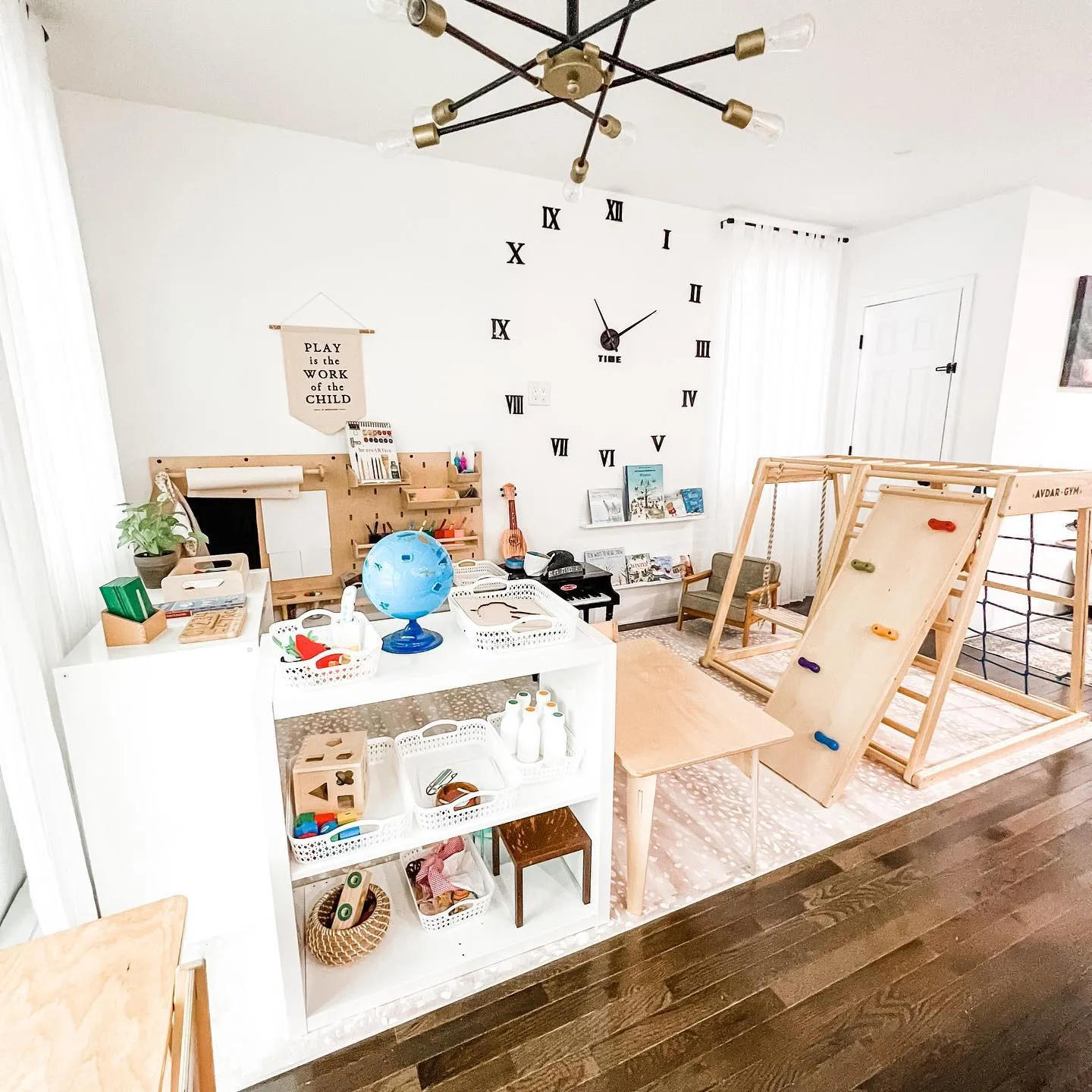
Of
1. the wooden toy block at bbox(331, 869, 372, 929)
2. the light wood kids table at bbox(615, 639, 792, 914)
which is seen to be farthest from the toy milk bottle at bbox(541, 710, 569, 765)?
the wooden toy block at bbox(331, 869, 372, 929)

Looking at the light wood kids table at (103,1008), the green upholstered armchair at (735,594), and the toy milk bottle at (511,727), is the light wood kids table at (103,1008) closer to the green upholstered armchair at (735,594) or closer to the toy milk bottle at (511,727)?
the toy milk bottle at (511,727)

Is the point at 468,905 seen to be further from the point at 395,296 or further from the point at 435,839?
the point at 395,296

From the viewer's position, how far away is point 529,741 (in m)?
1.55

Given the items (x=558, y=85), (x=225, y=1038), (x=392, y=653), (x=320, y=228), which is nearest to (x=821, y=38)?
(x=558, y=85)

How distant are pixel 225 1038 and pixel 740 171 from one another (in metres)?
3.95

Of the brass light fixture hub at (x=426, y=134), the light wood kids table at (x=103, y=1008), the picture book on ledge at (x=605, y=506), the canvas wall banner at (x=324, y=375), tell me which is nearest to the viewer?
the light wood kids table at (x=103, y=1008)

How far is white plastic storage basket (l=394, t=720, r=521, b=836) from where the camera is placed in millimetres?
1398

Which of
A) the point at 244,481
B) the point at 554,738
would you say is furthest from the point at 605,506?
the point at 554,738

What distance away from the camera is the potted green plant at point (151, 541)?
192cm

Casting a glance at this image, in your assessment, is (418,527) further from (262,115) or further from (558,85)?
(558,85)

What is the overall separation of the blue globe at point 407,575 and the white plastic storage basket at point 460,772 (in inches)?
14.7

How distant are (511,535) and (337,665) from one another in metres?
2.16

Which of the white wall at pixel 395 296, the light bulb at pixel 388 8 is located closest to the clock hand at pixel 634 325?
the white wall at pixel 395 296

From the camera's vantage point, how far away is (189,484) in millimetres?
2650
